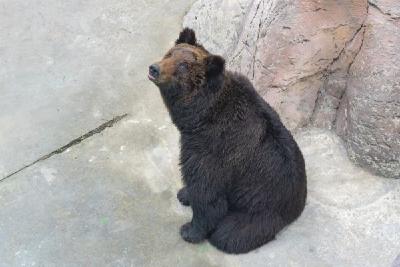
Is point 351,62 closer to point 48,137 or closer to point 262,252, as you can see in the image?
point 262,252

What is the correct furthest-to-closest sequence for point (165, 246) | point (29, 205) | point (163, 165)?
point (163, 165) → point (29, 205) → point (165, 246)

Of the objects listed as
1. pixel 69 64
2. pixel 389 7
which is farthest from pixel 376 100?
pixel 69 64

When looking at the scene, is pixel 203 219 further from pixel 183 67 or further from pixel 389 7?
pixel 389 7

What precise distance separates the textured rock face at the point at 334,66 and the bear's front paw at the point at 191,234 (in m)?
1.52

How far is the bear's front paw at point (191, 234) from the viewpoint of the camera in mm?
5027

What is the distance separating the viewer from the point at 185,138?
4.68m

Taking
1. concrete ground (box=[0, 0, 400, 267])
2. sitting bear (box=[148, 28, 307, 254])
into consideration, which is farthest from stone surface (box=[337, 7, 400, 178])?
sitting bear (box=[148, 28, 307, 254])

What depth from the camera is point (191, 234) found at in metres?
5.04

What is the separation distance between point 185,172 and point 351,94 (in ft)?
5.70

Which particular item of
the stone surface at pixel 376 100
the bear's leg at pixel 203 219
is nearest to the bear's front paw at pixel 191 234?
the bear's leg at pixel 203 219

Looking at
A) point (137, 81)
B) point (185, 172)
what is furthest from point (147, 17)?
point (185, 172)

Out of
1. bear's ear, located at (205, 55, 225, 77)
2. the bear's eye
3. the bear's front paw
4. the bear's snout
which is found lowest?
the bear's front paw

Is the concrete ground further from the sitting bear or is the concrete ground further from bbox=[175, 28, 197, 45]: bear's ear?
bbox=[175, 28, 197, 45]: bear's ear

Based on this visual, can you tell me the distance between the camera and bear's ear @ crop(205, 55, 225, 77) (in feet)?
13.9
